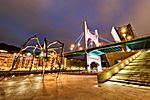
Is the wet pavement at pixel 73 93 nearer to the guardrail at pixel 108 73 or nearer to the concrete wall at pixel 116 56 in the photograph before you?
the guardrail at pixel 108 73

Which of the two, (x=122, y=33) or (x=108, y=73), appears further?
(x=122, y=33)

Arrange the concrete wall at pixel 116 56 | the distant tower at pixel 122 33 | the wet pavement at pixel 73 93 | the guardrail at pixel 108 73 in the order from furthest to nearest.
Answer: the distant tower at pixel 122 33, the concrete wall at pixel 116 56, the guardrail at pixel 108 73, the wet pavement at pixel 73 93

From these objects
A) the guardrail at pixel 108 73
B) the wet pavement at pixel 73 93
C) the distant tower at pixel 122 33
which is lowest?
the wet pavement at pixel 73 93

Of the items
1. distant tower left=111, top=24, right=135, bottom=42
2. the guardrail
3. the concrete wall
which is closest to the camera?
the guardrail

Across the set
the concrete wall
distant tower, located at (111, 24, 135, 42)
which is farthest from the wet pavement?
distant tower, located at (111, 24, 135, 42)

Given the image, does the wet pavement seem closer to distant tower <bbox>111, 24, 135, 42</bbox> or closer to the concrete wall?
the concrete wall

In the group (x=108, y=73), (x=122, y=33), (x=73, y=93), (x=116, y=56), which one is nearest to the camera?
(x=73, y=93)

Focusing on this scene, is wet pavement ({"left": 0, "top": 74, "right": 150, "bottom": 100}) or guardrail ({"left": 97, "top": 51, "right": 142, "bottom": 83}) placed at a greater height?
guardrail ({"left": 97, "top": 51, "right": 142, "bottom": 83})

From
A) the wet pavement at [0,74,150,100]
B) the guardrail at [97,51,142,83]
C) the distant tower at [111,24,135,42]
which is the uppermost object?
the distant tower at [111,24,135,42]

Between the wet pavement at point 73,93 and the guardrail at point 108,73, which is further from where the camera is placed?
the guardrail at point 108,73

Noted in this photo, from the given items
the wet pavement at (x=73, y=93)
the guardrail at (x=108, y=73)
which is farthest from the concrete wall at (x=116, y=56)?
the wet pavement at (x=73, y=93)

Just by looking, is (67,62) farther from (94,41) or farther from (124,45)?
(124,45)

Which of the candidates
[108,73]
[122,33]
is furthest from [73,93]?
[122,33]

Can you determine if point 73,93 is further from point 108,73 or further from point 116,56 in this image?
point 116,56
